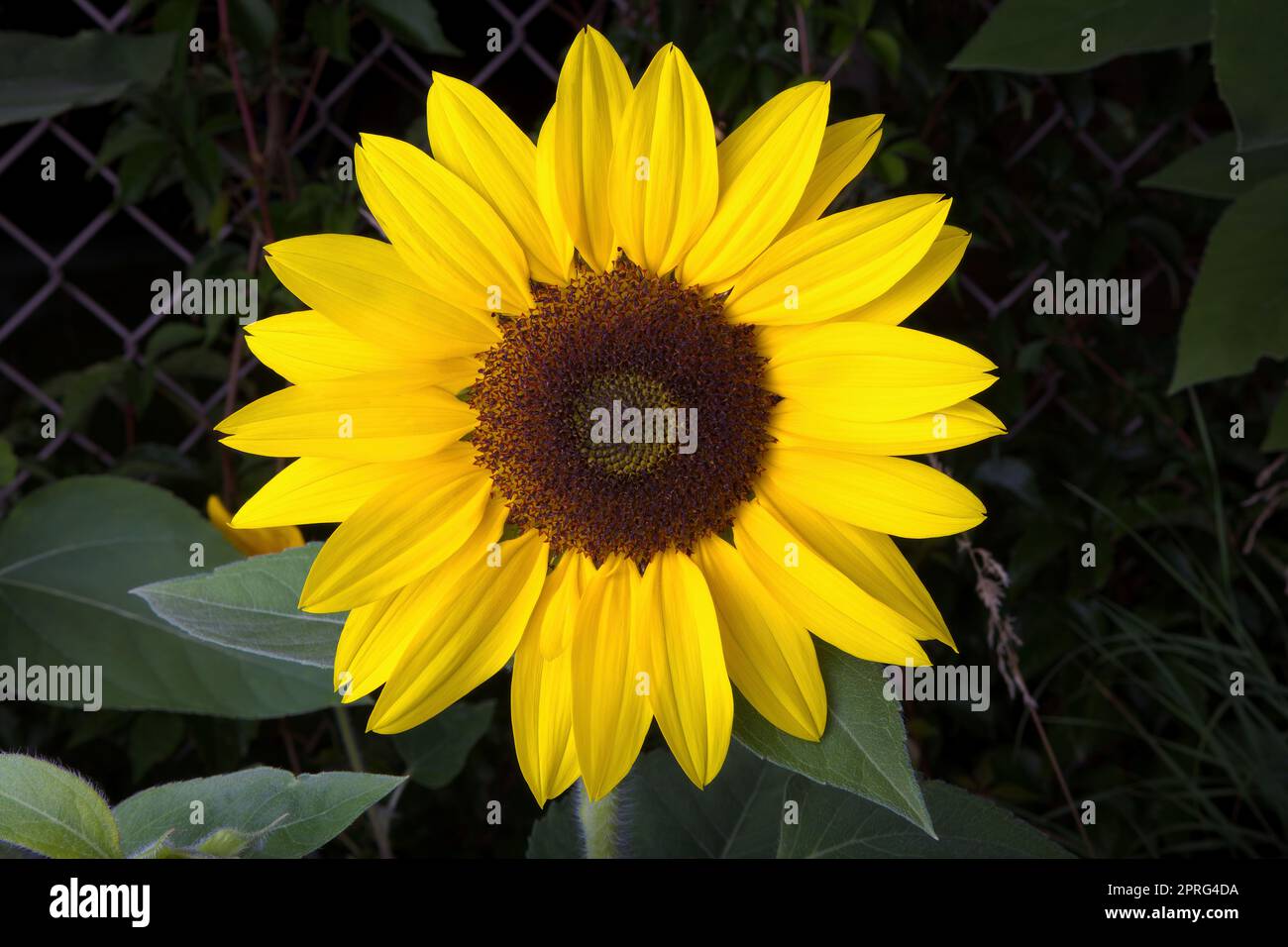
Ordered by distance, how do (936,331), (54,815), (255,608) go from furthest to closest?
(936,331) → (255,608) → (54,815)

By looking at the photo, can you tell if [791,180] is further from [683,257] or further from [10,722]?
[10,722]

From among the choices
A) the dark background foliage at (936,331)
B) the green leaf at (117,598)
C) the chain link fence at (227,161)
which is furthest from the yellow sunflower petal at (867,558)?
the chain link fence at (227,161)

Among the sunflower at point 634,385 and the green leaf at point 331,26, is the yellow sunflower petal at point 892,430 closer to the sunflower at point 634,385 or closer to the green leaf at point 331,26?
the sunflower at point 634,385

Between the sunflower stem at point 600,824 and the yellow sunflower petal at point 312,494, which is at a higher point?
the yellow sunflower petal at point 312,494

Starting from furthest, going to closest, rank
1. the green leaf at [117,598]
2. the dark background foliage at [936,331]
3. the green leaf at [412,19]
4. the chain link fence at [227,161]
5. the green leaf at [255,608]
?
1. the chain link fence at [227,161]
2. the dark background foliage at [936,331]
3. the green leaf at [412,19]
4. the green leaf at [117,598]
5. the green leaf at [255,608]

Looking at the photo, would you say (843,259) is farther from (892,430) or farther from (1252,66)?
(1252,66)

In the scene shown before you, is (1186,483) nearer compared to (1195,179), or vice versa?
(1195,179)

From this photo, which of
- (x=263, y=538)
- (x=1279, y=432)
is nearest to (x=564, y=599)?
(x=263, y=538)

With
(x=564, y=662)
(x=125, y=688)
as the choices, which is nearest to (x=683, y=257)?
(x=564, y=662)
